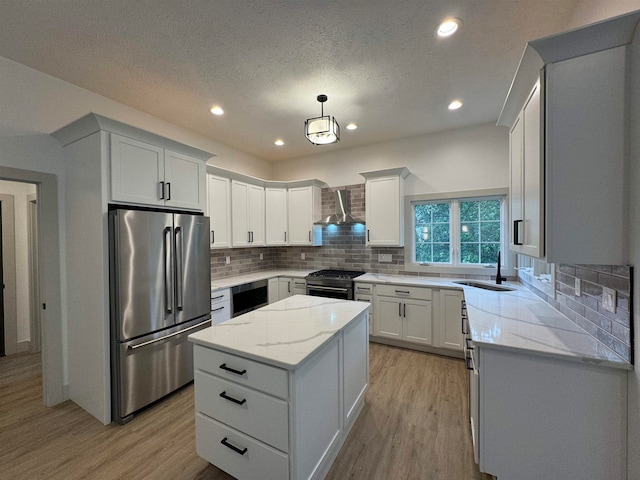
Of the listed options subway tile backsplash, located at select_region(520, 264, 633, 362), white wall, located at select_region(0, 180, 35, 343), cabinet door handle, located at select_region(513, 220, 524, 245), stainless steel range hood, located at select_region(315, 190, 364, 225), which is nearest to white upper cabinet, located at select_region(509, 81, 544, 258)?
cabinet door handle, located at select_region(513, 220, 524, 245)

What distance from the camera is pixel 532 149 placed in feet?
4.94

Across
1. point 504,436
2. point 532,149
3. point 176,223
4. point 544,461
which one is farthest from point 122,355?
point 532,149

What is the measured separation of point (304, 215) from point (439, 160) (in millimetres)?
2234

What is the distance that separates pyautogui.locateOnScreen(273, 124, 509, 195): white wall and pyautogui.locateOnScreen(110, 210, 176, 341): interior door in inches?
115

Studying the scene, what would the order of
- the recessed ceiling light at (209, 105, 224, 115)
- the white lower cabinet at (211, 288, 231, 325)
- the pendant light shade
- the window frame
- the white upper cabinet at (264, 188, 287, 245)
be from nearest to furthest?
1. the pendant light shade
2. the recessed ceiling light at (209, 105, 224, 115)
3. the white lower cabinet at (211, 288, 231, 325)
4. the window frame
5. the white upper cabinet at (264, 188, 287, 245)

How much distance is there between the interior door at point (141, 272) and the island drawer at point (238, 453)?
1.10 metres

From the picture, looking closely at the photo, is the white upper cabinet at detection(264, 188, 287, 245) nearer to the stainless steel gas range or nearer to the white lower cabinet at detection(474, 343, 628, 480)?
the stainless steel gas range

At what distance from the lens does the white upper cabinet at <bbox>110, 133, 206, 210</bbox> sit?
2.18 meters

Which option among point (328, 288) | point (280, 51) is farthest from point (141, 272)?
point (328, 288)

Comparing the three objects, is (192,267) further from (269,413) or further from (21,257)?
(21,257)

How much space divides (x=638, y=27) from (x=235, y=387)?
2.55 metres

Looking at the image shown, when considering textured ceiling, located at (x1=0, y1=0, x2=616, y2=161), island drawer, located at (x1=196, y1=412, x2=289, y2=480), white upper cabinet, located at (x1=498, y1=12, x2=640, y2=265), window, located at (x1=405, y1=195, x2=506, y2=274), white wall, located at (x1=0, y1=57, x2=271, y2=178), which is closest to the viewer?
white upper cabinet, located at (x1=498, y1=12, x2=640, y2=265)

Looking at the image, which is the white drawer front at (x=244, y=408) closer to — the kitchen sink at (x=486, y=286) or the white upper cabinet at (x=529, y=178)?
the white upper cabinet at (x=529, y=178)

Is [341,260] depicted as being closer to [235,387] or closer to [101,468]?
[235,387]
